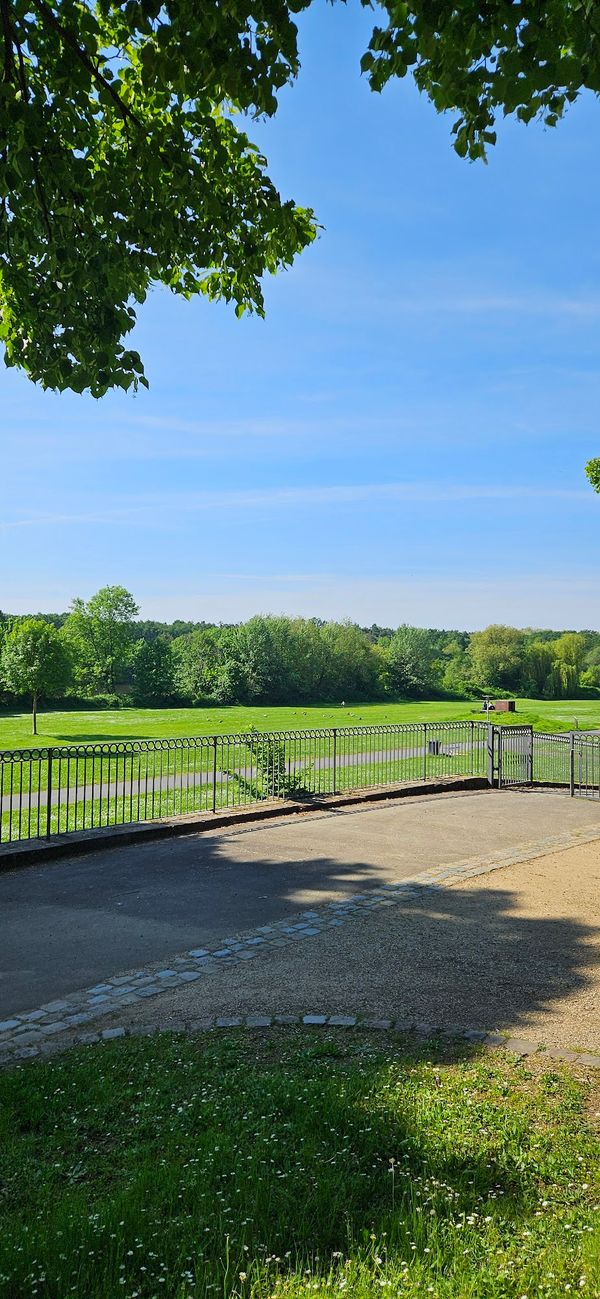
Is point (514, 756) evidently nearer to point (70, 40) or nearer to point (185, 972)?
point (185, 972)

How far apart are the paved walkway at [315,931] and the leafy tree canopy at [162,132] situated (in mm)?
4930

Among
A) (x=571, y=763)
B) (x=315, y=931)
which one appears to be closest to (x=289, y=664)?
(x=571, y=763)

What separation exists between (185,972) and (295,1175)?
314 centimetres

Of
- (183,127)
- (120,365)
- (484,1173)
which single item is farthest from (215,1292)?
(183,127)

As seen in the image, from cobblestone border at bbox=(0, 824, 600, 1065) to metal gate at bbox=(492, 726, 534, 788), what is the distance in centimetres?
987

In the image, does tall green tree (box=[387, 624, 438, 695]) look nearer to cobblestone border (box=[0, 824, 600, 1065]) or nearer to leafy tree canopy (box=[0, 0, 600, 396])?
cobblestone border (box=[0, 824, 600, 1065])

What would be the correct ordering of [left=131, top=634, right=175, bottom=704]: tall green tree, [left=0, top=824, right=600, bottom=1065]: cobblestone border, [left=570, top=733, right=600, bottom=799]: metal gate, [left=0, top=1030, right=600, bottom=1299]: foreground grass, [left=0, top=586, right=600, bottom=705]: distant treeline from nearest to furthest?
[left=0, top=1030, right=600, bottom=1299]: foreground grass → [left=0, top=824, right=600, bottom=1065]: cobblestone border → [left=570, top=733, right=600, bottom=799]: metal gate → [left=131, top=634, right=175, bottom=704]: tall green tree → [left=0, top=586, right=600, bottom=705]: distant treeline

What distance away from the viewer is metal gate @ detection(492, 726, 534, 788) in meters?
20.0

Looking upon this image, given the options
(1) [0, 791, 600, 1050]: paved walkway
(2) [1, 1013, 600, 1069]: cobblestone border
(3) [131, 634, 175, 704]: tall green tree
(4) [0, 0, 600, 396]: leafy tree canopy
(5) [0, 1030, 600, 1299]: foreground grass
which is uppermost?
(4) [0, 0, 600, 396]: leafy tree canopy

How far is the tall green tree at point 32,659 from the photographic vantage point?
137ft

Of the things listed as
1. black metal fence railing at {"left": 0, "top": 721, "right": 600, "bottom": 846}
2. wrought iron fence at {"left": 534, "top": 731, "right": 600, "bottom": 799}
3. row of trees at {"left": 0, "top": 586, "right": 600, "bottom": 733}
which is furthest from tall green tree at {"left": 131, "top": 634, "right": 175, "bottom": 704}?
wrought iron fence at {"left": 534, "top": 731, "right": 600, "bottom": 799}

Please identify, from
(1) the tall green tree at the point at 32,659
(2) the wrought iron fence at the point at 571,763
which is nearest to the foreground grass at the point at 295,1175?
(2) the wrought iron fence at the point at 571,763

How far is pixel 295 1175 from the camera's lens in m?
3.40

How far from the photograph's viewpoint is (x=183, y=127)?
23.8 feet
